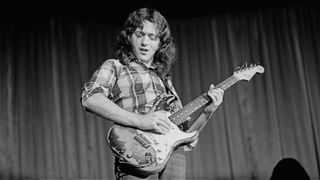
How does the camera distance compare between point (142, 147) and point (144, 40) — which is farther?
point (144, 40)

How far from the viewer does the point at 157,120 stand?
1768 millimetres

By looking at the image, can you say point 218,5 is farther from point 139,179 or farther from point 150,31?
point 139,179

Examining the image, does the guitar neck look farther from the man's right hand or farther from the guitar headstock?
the guitar headstock

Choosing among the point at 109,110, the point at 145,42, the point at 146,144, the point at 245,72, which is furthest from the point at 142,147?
the point at 245,72

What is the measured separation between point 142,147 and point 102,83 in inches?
12.1

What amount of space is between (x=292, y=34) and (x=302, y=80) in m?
0.46

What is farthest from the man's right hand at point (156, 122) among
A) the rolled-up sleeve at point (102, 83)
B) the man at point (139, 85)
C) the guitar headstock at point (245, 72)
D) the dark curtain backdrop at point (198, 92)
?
the dark curtain backdrop at point (198, 92)

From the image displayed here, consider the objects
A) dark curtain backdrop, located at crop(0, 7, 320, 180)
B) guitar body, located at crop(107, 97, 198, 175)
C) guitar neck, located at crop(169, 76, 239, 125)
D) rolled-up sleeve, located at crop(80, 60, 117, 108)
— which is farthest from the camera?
dark curtain backdrop, located at crop(0, 7, 320, 180)

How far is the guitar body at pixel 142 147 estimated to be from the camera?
1665 millimetres

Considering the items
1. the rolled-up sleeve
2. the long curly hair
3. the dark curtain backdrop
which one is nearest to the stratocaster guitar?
the rolled-up sleeve

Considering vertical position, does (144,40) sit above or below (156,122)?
above

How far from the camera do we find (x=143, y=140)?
5.68 feet

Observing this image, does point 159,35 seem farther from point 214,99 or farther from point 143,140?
point 143,140

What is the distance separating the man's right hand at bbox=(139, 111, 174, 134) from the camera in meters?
1.73
